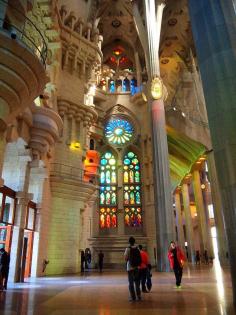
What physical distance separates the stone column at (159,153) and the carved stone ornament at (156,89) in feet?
0.83

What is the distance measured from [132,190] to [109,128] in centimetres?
693

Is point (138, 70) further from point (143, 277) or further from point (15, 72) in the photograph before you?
point (143, 277)

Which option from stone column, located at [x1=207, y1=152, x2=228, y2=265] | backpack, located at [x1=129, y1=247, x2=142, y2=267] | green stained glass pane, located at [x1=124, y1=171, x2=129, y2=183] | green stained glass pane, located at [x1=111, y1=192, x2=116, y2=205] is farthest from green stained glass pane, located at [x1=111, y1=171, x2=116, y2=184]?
backpack, located at [x1=129, y1=247, x2=142, y2=267]

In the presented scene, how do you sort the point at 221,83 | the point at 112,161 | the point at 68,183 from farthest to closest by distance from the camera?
1. the point at 112,161
2. the point at 68,183
3. the point at 221,83

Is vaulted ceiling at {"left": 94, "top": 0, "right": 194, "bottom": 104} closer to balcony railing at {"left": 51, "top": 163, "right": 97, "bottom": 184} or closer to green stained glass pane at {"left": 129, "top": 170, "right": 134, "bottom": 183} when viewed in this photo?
green stained glass pane at {"left": 129, "top": 170, "right": 134, "bottom": 183}

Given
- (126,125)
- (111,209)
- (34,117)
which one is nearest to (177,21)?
(126,125)

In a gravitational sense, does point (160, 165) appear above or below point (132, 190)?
below

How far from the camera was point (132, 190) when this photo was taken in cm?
2622

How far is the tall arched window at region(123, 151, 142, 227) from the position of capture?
2542 cm

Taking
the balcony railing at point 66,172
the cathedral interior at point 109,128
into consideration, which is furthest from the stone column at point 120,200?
the balcony railing at point 66,172

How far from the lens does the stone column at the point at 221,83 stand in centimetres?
407

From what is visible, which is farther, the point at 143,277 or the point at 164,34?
the point at 164,34

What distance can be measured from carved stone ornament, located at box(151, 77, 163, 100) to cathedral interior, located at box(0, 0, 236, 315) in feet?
0.22

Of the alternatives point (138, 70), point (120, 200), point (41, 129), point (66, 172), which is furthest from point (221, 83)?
point (138, 70)
